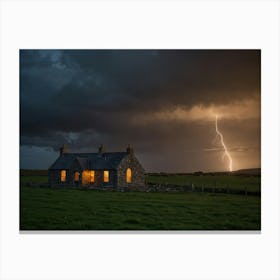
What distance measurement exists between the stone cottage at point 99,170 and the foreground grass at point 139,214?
646 centimetres

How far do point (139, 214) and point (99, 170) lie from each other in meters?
9.89

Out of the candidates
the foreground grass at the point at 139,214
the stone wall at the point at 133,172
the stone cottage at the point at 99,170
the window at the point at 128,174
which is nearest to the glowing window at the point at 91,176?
the stone cottage at the point at 99,170

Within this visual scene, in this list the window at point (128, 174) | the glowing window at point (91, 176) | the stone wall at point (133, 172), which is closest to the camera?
the stone wall at point (133, 172)

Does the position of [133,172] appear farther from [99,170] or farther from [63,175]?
[63,175]

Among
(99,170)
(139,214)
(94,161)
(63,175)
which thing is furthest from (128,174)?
(139,214)

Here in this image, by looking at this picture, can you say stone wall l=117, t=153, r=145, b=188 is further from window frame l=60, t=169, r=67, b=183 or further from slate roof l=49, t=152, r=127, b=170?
window frame l=60, t=169, r=67, b=183

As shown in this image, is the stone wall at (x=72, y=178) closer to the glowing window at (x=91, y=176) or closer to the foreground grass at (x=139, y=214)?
the glowing window at (x=91, y=176)

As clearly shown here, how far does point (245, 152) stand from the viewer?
1272 cm

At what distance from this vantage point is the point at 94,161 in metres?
22.1

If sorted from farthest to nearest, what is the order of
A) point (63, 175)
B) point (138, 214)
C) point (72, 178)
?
1. point (63, 175)
2. point (72, 178)
3. point (138, 214)

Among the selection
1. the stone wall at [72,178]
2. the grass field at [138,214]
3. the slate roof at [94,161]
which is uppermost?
the slate roof at [94,161]

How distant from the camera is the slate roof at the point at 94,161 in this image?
70.1 ft
